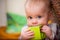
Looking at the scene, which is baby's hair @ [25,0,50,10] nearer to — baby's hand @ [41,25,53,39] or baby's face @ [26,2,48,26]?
baby's face @ [26,2,48,26]

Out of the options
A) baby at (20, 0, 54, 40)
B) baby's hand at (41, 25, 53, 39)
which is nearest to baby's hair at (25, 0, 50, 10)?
baby at (20, 0, 54, 40)

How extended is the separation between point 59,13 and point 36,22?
0.71ft

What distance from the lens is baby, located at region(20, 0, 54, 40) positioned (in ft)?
3.08

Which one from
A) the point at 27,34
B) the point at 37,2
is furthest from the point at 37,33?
the point at 37,2

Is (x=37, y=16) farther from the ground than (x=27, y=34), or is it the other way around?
(x=37, y=16)

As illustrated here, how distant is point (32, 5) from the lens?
0.95 metres

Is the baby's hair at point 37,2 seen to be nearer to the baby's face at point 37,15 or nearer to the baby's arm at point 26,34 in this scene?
the baby's face at point 37,15

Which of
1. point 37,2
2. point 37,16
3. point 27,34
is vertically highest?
point 37,2

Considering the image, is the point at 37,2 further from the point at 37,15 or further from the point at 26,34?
the point at 26,34

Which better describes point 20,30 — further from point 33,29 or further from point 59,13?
point 59,13

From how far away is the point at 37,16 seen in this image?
94cm

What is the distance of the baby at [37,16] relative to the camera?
3.08ft

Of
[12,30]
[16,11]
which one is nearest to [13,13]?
[16,11]

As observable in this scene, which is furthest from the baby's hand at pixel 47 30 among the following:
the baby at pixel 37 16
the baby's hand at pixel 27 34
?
the baby's hand at pixel 27 34
